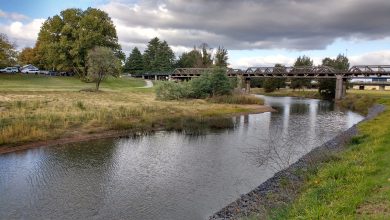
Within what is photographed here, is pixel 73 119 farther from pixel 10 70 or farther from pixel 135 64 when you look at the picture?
pixel 135 64

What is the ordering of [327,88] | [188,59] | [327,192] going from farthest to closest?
[188,59]
[327,88]
[327,192]

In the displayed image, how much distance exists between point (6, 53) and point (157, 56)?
230 feet

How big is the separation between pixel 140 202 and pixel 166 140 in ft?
49.2

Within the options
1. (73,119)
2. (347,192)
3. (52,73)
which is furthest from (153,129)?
(52,73)

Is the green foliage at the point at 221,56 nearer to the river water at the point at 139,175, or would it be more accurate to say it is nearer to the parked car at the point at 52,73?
the parked car at the point at 52,73

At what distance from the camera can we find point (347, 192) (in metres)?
12.1

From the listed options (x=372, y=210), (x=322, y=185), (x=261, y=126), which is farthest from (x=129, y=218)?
(x=261, y=126)

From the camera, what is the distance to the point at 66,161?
2281cm

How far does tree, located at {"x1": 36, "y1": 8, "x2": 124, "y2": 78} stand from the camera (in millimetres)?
84500

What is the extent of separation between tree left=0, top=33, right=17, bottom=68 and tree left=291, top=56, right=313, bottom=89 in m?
89.3

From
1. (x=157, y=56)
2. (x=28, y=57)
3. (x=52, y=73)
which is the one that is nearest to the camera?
(x=52, y=73)

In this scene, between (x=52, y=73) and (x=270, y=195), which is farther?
(x=52, y=73)

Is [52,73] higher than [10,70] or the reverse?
the reverse

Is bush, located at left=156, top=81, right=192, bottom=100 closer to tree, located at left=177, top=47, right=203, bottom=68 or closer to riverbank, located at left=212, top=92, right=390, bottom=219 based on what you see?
riverbank, located at left=212, top=92, right=390, bottom=219
